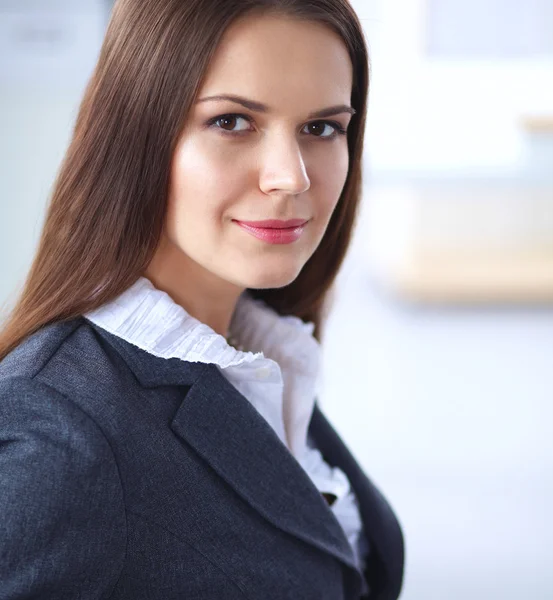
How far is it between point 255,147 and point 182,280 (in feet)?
0.79

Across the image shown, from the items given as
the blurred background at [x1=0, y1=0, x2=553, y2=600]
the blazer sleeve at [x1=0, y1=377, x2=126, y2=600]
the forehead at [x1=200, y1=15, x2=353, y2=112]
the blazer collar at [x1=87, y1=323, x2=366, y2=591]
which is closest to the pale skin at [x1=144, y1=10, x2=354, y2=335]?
the forehead at [x1=200, y1=15, x2=353, y2=112]

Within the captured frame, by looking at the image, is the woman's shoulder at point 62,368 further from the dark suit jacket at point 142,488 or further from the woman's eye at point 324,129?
the woman's eye at point 324,129

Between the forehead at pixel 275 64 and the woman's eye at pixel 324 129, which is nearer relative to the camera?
the forehead at pixel 275 64

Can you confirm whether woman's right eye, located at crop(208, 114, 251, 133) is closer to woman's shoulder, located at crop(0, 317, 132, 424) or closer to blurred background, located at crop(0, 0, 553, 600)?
woman's shoulder, located at crop(0, 317, 132, 424)

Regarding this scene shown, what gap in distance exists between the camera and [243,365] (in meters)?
1.31

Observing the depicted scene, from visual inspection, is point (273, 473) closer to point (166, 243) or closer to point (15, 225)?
point (166, 243)

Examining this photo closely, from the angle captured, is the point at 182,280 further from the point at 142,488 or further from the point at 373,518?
the point at 373,518

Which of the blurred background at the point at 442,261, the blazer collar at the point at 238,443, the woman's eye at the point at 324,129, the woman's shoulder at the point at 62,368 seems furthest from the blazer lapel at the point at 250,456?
the blurred background at the point at 442,261

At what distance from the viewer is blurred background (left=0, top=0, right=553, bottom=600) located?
9.22 feet

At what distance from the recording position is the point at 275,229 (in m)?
1.22

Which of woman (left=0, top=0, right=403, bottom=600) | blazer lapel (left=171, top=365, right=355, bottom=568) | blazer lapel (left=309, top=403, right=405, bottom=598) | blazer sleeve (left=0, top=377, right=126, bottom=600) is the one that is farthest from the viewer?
blazer lapel (left=309, top=403, right=405, bottom=598)

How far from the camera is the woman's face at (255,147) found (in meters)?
1.15

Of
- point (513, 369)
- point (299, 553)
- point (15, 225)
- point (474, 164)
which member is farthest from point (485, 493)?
point (299, 553)

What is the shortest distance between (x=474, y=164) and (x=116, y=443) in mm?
3324
